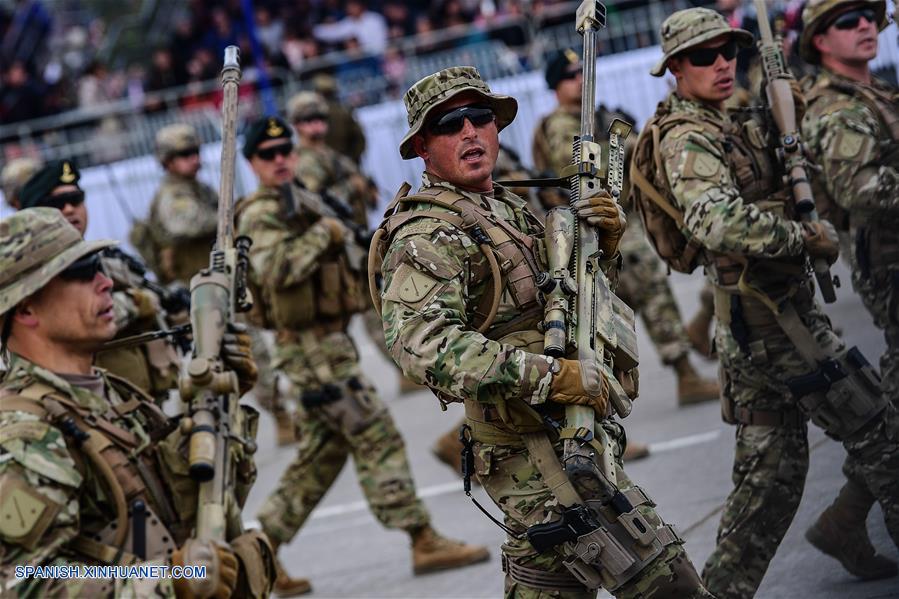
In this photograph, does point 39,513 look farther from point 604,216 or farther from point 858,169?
point 858,169

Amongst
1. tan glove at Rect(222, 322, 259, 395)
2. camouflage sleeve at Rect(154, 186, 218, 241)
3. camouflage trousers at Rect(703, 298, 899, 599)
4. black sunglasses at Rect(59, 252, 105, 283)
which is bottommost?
camouflage trousers at Rect(703, 298, 899, 599)

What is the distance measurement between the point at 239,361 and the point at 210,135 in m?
11.7

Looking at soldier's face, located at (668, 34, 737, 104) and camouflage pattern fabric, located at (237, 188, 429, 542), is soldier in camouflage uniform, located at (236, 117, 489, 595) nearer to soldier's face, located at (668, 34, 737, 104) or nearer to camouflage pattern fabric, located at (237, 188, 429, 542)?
camouflage pattern fabric, located at (237, 188, 429, 542)

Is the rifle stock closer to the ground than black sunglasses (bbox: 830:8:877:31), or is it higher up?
closer to the ground

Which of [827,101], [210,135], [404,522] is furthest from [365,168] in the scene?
[827,101]

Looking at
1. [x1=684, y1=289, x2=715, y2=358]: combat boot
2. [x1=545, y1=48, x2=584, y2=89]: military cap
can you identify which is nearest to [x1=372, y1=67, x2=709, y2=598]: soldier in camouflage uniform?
[x1=545, y1=48, x2=584, y2=89]: military cap

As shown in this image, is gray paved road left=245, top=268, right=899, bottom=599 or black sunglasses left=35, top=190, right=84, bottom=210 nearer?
gray paved road left=245, top=268, right=899, bottom=599

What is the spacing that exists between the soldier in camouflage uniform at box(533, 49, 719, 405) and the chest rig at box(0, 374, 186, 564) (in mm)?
5684

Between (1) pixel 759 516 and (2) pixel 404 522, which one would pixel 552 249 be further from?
(2) pixel 404 522

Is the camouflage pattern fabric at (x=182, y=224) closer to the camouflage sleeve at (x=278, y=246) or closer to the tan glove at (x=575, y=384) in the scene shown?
the camouflage sleeve at (x=278, y=246)

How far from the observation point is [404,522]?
25.0ft

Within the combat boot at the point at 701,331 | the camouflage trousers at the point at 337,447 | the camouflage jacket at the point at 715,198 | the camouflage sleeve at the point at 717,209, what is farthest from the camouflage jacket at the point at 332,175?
the camouflage sleeve at the point at 717,209

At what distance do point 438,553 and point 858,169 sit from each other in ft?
9.93

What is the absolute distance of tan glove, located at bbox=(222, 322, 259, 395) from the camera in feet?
16.0
